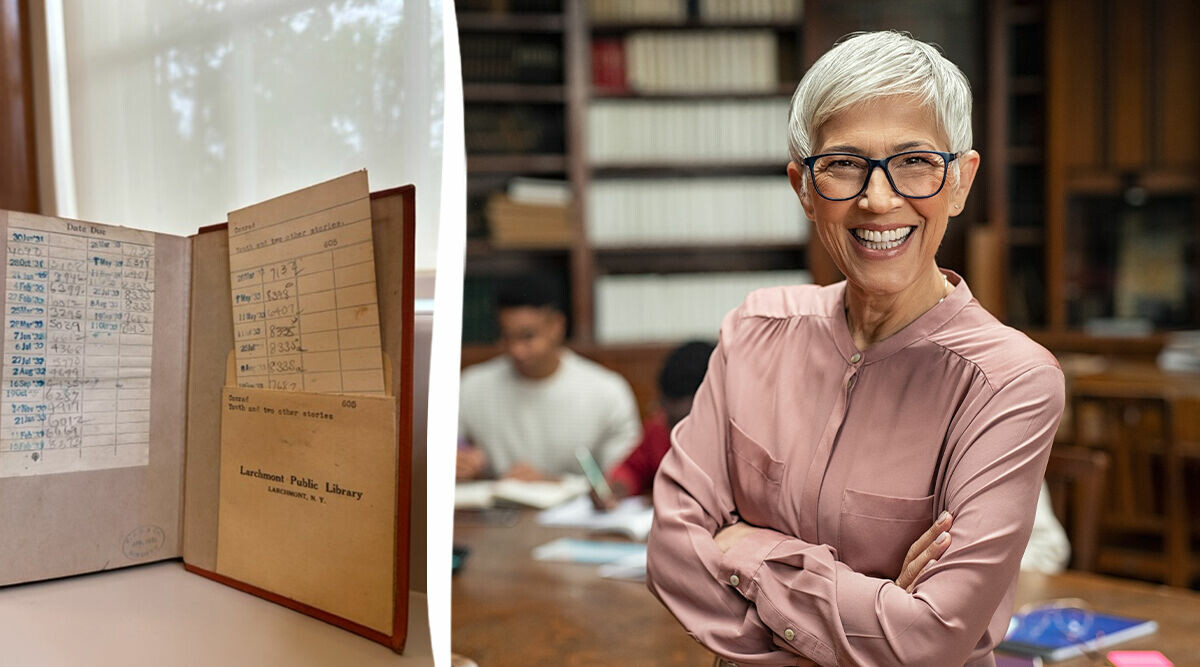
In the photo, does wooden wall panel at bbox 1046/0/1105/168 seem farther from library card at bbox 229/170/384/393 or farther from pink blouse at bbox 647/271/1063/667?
library card at bbox 229/170/384/393

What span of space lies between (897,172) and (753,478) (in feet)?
0.84

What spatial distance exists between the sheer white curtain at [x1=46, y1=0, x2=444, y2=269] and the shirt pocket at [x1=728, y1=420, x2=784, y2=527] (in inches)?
11.1

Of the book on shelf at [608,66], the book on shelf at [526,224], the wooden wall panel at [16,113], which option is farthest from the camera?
the book on shelf at [608,66]

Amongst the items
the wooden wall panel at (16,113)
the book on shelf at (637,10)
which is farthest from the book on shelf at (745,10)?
the wooden wall panel at (16,113)

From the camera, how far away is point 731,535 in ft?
2.47

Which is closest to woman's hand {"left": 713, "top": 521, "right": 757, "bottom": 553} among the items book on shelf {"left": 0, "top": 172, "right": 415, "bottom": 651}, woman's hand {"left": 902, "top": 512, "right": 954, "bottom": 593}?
woman's hand {"left": 902, "top": 512, "right": 954, "bottom": 593}

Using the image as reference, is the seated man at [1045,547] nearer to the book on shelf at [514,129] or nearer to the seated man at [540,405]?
the seated man at [540,405]

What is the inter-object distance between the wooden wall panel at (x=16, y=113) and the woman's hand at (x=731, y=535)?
2.31ft

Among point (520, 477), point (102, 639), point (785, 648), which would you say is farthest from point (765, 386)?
point (520, 477)

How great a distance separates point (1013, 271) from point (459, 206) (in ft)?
13.7

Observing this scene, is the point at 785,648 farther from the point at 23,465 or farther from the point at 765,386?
the point at 23,465

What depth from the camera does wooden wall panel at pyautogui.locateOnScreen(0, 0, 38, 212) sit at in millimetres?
886

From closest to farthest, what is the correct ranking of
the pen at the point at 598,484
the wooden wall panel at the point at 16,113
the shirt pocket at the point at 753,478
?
the shirt pocket at the point at 753,478 < the wooden wall panel at the point at 16,113 < the pen at the point at 598,484

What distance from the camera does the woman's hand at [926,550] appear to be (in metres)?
0.64
